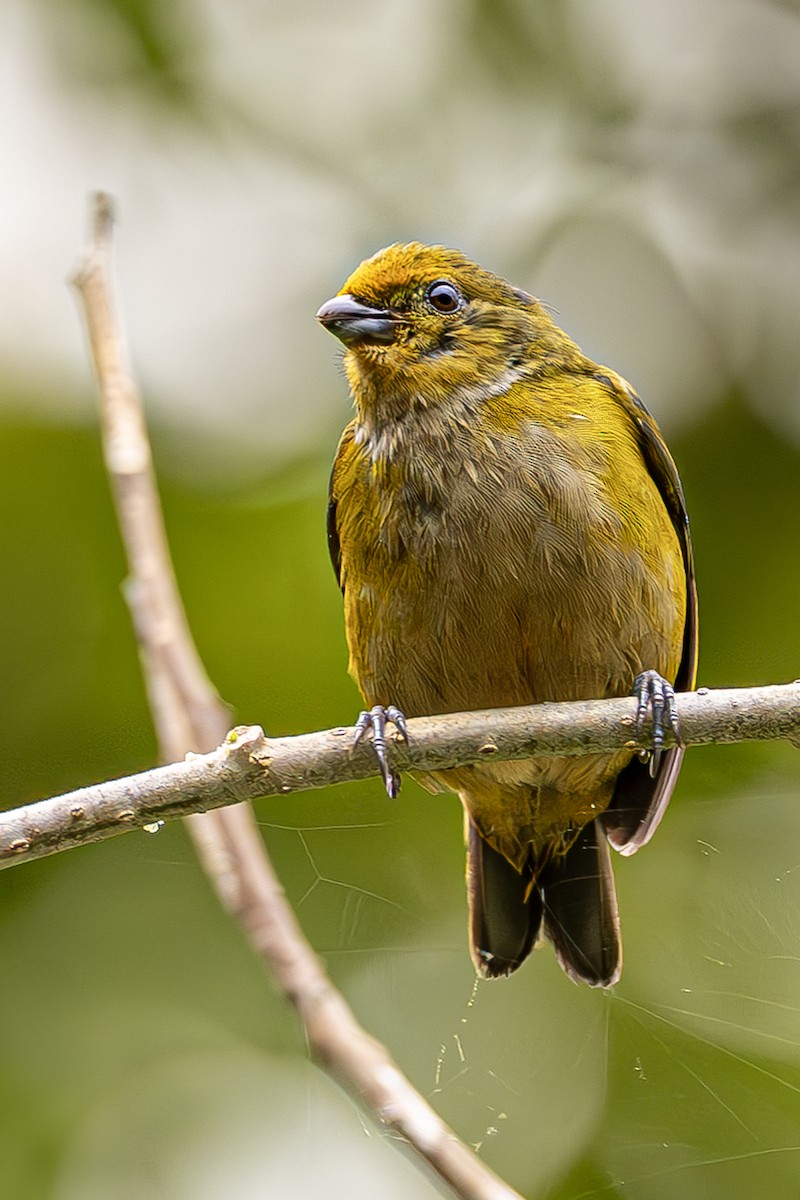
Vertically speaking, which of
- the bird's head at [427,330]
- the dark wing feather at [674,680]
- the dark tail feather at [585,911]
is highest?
the bird's head at [427,330]

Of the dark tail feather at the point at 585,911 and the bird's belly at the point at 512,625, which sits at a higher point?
the bird's belly at the point at 512,625

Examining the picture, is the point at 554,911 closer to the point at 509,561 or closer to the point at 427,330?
the point at 509,561

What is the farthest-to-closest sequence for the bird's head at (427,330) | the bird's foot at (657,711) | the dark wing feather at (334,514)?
the dark wing feather at (334,514) → the bird's head at (427,330) → the bird's foot at (657,711)

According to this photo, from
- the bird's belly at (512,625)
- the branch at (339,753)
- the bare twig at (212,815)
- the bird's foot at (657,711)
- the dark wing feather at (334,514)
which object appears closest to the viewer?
the bare twig at (212,815)

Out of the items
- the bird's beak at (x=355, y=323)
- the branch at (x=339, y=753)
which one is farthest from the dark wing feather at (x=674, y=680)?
the branch at (x=339, y=753)

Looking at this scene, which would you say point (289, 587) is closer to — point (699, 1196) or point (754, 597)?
point (754, 597)

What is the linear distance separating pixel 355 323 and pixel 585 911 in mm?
1647

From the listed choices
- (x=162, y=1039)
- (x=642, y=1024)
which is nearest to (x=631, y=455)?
(x=642, y=1024)

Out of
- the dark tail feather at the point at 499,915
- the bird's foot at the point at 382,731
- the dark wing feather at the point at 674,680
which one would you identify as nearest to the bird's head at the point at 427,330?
the dark wing feather at the point at 674,680

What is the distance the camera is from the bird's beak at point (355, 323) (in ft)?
12.0

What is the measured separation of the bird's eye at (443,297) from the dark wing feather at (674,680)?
0.43m

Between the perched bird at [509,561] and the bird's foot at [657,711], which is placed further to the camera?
the perched bird at [509,561]

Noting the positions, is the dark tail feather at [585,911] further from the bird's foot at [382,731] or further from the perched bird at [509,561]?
the bird's foot at [382,731]

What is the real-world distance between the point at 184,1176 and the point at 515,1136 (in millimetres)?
965
